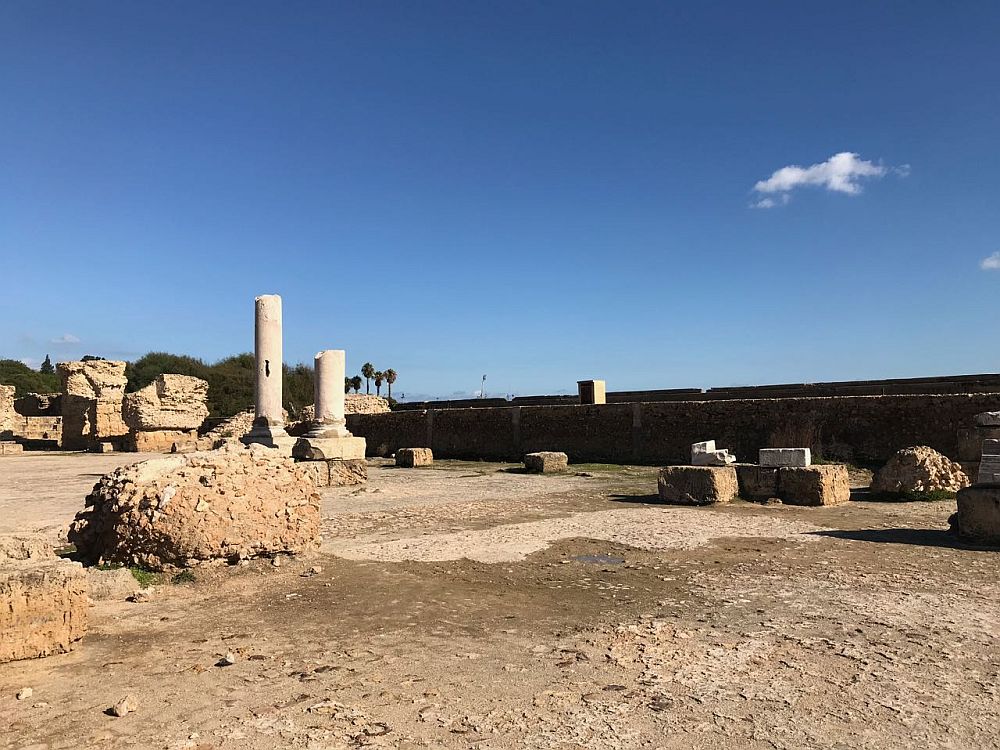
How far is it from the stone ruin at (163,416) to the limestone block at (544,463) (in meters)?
14.6

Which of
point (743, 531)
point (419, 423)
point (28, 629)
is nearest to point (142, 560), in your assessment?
point (28, 629)

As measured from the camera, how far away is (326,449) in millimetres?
15758

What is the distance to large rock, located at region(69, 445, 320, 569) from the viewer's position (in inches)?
241

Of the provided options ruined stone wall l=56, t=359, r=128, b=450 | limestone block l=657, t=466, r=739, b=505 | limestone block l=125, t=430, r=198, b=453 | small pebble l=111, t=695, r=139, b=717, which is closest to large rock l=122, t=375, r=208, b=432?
limestone block l=125, t=430, r=198, b=453

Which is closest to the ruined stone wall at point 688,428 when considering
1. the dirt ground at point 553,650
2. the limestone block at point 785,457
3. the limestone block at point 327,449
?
the limestone block at point 785,457

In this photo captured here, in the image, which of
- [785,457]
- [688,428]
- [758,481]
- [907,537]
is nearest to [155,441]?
[688,428]

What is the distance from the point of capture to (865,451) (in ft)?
47.5

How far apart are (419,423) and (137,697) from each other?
19.3 meters

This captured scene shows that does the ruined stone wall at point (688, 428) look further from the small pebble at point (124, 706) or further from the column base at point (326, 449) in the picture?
the small pebble at point (124, 706)

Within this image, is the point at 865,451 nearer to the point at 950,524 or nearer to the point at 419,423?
the point at 950,524

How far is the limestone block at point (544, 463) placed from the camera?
16.3 m

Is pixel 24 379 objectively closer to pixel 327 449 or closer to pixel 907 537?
pixel 327 449

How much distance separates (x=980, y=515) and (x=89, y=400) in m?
30.6

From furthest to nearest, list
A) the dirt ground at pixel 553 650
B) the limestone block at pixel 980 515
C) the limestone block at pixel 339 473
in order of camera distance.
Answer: the limestone block at pixel 339 473
the limestone block at pixel 980 515
the dirt ground at pixel 553 650
